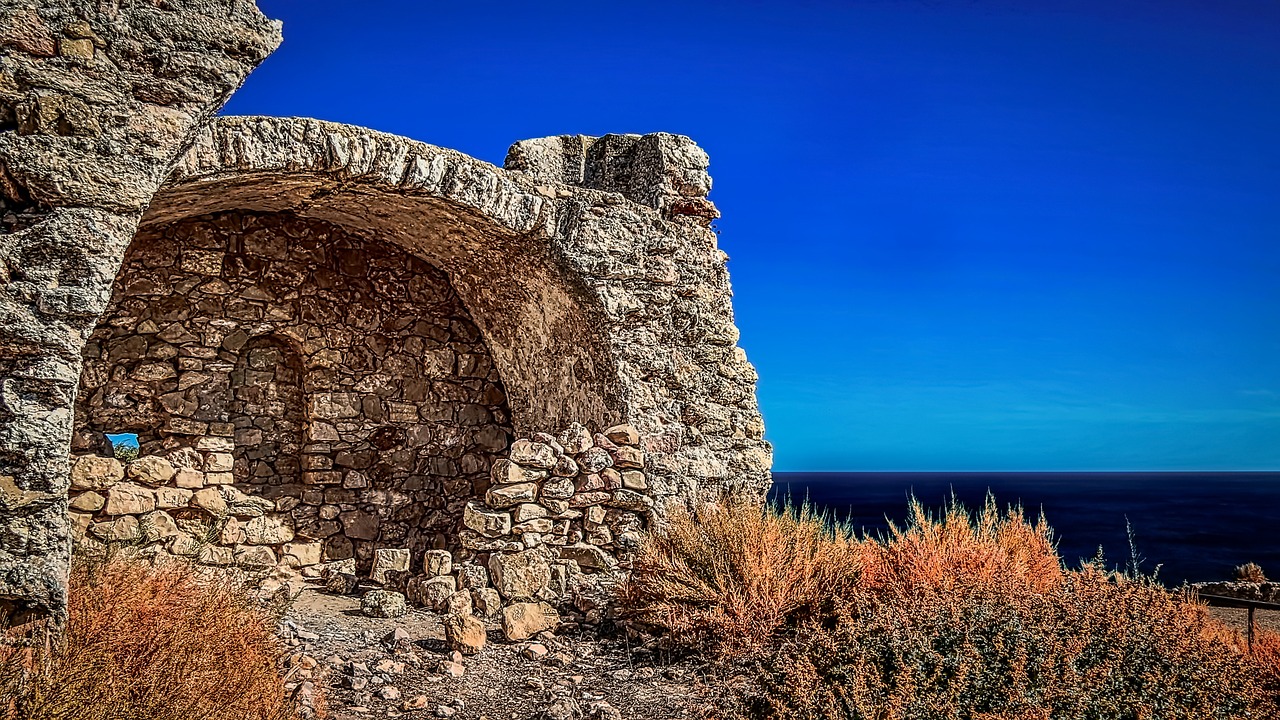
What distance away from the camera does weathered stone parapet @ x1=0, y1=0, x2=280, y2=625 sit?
12.7 ft

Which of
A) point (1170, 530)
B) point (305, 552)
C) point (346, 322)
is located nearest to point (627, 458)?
point (346, 322)

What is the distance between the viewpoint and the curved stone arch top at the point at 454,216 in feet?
17.6

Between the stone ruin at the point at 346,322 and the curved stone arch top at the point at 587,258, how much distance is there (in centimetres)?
2

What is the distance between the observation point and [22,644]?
3629 mm

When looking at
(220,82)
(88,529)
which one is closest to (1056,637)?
(220,82)

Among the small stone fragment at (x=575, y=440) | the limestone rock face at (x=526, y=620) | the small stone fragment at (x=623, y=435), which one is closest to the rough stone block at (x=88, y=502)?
the limestone rock face at (x=526, y=620)

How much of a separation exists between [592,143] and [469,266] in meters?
1.37

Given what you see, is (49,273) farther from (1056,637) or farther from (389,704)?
(1056,637)

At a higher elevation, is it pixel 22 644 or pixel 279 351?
pixel 279 351

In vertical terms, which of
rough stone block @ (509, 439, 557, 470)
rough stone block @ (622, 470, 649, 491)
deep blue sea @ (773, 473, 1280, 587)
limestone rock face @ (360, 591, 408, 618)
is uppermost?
rough stone block @ (509, 439, 557, 470)

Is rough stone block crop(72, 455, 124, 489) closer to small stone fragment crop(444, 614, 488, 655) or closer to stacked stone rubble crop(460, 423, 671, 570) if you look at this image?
stacked stone rubble crop(460, 423, 671, 570)

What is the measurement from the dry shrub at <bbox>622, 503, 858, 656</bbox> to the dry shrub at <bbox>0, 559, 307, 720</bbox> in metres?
2.20

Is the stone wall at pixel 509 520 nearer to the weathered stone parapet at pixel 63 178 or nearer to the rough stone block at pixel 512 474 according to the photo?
the rough stone block at pixel 512 474

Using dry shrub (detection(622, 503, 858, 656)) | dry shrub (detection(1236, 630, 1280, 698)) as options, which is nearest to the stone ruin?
dry shrub (detection(622, 503, 858, 656))
